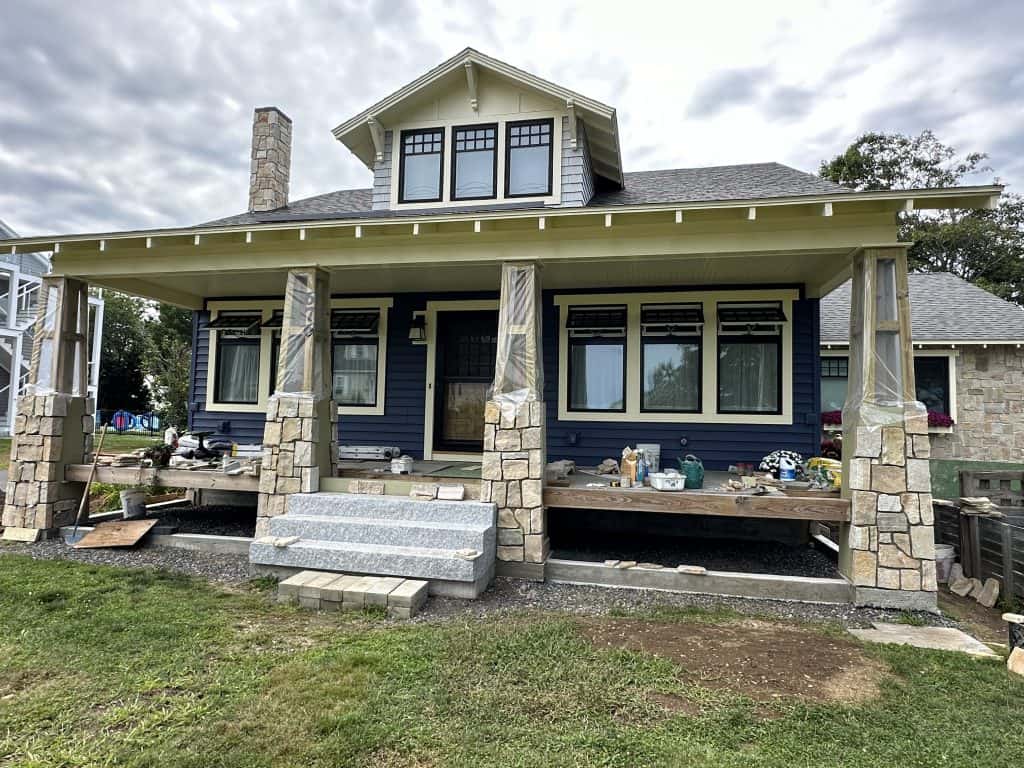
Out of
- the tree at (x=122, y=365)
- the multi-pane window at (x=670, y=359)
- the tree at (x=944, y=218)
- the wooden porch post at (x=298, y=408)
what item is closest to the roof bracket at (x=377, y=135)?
the wooden porch post at (x=298, y=408)

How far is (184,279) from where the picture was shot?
6820 millimetres

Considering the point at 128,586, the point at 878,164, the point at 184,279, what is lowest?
the point at 128,586

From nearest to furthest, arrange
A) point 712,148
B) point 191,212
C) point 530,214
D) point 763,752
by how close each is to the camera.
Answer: point 763,752, point 530,214, point 712,148, point 191,212

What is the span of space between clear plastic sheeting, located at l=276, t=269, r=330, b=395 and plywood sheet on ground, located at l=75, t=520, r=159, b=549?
231 centimetres

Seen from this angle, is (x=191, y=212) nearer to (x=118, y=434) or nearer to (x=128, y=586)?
(x=118, y=434)

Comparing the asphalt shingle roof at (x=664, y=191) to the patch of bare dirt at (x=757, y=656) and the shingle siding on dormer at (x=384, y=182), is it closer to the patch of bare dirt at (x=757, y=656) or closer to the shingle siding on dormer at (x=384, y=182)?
the shingle siding on dormer at (x=384, y=182)

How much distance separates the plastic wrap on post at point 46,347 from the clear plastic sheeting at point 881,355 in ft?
27.7

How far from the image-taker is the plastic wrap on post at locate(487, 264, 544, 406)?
16.7 feet

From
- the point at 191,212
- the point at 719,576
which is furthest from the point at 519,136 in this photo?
the point at 191,212

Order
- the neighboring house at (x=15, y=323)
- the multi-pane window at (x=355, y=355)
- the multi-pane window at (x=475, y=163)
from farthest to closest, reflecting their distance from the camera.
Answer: the neighboring house at (x=15, y=323) < the multi-pane window at (x=355, y=355) < the multi-pane window at (x=475, y=163)

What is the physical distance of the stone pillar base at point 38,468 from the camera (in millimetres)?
6086

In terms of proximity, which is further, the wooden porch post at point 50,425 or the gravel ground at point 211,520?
the gravel ground at point 211,520

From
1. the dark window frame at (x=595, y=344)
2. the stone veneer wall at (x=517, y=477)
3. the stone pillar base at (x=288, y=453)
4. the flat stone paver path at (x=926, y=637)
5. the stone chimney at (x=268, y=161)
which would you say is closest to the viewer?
the flat stone paver path at (x=926, y=637)

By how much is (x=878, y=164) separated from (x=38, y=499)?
2551cm
